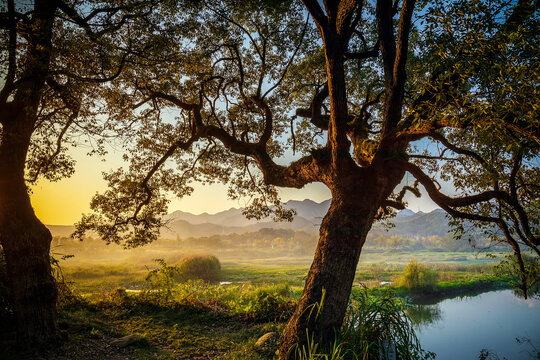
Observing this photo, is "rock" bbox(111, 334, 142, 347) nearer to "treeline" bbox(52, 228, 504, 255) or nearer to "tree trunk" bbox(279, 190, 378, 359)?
"tree trunk" bbox(279, 190, 378, 359)

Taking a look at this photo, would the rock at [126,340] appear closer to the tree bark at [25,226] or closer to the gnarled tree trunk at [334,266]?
the tree bark at [25,226]

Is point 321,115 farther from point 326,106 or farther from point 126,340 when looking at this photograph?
point 126,340

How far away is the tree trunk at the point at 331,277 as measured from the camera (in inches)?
159

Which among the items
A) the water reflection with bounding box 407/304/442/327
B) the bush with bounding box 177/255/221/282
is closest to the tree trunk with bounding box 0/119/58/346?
the water reflection with bounding box 407/304/442/327

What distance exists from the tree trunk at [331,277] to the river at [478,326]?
7.47 metres

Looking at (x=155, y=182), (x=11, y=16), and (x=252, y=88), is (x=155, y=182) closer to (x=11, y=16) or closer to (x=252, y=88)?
(x=252, y=88)

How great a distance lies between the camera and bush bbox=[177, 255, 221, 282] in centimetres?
2159

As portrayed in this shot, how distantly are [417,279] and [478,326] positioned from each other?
764 cm

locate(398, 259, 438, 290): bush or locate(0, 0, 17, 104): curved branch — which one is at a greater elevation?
locate(0, 0, 17, 104): curved branch

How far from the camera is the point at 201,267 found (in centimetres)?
2259

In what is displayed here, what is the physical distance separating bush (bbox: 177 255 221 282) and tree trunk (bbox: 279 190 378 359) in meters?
19.2

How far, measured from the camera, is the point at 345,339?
3.88 metres

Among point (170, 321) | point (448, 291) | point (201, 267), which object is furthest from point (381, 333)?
point (201, 267)

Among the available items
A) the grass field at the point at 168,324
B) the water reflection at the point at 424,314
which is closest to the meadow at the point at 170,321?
the grass field at the point at 168,324
